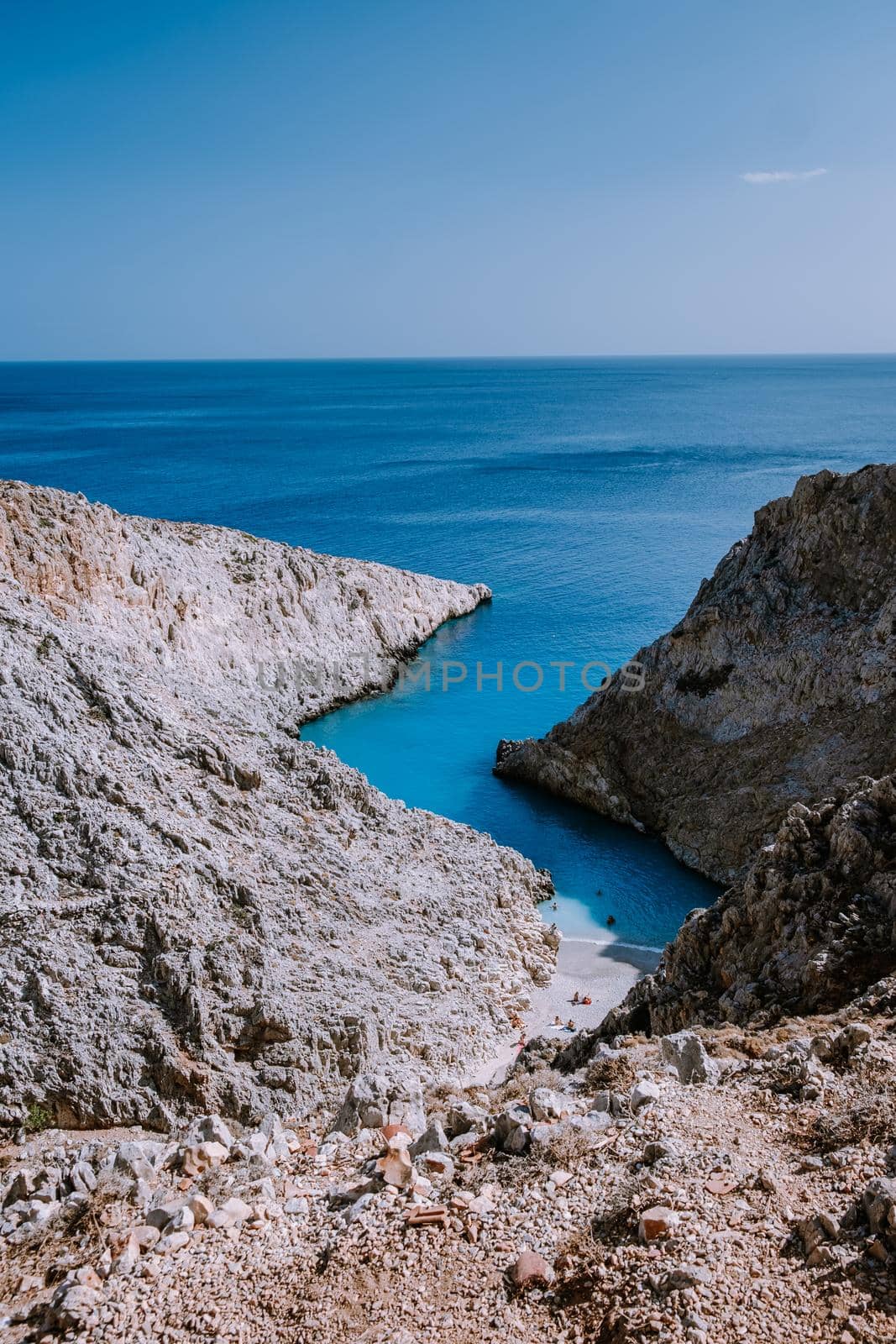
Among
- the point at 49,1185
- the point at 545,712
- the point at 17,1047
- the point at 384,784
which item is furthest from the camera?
the point at 545,712

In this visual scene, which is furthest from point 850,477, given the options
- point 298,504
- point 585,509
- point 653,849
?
point 298,504

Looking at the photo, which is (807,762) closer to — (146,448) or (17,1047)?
(17,1047)

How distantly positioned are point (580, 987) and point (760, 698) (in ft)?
45.2

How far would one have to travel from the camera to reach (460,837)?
3050 centimetres

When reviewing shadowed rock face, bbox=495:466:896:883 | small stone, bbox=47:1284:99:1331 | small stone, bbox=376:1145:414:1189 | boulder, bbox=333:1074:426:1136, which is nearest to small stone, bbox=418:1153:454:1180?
small stone, bbox=376:1145:414:1189

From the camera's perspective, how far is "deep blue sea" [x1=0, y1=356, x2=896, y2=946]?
3666cm

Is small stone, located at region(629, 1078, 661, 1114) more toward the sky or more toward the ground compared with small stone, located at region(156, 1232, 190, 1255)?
more toward the sky

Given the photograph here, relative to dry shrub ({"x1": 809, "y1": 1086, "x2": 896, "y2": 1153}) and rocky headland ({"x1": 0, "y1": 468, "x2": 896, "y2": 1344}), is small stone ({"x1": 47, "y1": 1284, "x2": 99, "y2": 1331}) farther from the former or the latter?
dry shrub ({"x1": 809, "y1": 1086, "x2": 896, "y2": 1153})

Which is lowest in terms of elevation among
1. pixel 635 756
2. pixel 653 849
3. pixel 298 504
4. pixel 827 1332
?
pixel 653 849

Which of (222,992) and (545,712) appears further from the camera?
(545,712)

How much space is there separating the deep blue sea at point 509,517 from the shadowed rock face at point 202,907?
17.3 feet

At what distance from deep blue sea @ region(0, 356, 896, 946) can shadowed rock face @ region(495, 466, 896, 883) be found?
1871mm

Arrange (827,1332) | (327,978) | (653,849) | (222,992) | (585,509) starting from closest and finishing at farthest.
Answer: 1. (827,1332)
2. (222,992)
3. (327,978)
4. (653,849)
5. (585,509)

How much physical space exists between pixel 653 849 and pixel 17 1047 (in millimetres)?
22730
